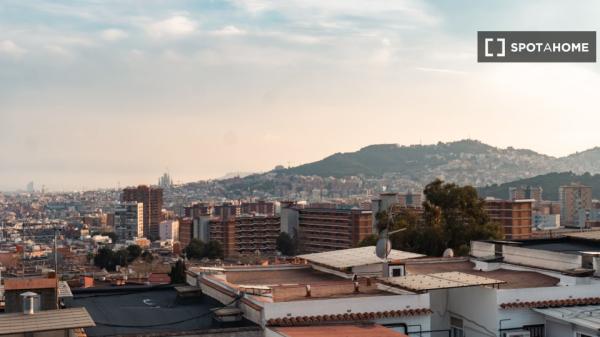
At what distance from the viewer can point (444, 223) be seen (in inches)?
990

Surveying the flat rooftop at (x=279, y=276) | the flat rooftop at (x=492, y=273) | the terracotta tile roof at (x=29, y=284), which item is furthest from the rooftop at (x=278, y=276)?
the terracotta tile roof at (x=29, y=284)

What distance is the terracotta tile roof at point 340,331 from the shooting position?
30.4ft

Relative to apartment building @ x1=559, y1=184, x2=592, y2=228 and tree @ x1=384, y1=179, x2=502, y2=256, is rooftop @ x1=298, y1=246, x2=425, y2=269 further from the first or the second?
apartment building @ x1=559, y1=184, x2=592, y2=228

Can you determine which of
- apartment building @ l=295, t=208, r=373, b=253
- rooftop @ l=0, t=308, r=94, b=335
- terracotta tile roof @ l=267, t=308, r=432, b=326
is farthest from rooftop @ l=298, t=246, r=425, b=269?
apartment building @ l=295, t=208, r=373, b=253

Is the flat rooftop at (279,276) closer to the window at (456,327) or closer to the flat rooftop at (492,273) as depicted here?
A: the flat rooftop at (492,273)

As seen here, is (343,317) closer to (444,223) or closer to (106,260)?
(444,223)

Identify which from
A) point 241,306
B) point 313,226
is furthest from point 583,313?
point 313,226

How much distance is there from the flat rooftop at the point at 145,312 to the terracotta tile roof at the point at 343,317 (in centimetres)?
50

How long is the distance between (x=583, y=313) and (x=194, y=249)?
294 ft

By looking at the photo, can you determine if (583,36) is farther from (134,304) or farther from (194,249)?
(194,249)

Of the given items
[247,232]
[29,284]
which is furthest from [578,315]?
[247,232]

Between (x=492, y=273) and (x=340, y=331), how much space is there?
16.0 feet

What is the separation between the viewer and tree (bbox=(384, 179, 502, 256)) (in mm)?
23453

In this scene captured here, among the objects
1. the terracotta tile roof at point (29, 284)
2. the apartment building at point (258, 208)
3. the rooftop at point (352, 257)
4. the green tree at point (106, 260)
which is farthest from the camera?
the apartment building at point (258, 208)
